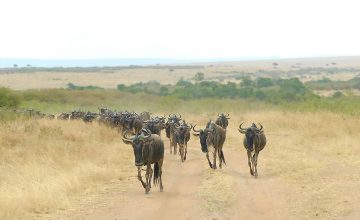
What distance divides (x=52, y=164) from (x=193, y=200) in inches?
235

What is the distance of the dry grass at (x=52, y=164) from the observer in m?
13.4

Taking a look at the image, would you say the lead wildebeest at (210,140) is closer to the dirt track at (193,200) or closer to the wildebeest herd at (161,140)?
the wildebeest herd at (161,140)

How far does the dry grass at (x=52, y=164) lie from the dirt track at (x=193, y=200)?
674mm

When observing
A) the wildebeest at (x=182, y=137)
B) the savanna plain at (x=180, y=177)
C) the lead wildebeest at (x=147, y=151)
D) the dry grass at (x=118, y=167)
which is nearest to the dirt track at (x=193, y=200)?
the savanna plain at (x=180, y=177)

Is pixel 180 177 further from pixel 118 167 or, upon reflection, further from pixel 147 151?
pixel 147 151

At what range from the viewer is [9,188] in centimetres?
1458

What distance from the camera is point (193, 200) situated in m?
14.4

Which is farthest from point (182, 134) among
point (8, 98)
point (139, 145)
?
point (8, 98)

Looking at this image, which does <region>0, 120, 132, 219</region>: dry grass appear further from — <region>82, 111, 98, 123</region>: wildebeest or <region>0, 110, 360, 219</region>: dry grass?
<region>82, 111, 98, 123</region>: wildebeest

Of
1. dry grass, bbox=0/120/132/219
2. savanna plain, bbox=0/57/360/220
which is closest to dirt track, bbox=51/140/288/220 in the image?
savanna plain, bbox=0/57/360/220

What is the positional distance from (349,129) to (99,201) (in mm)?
17923

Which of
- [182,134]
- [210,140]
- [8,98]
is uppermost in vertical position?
[210,140]

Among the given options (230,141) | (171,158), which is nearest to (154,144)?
(171,158)

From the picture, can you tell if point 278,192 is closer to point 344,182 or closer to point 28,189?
point 344,182
